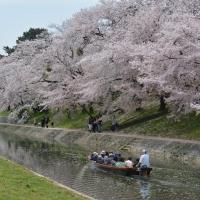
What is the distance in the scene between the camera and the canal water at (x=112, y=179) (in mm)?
24402

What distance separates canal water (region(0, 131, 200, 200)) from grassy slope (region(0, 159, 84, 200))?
2761 mm

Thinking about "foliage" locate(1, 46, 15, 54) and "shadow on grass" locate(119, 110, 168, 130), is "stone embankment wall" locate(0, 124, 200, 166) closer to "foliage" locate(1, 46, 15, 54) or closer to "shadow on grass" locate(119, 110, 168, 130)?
"shadow on grass" locate(119, 110, 168, 130)

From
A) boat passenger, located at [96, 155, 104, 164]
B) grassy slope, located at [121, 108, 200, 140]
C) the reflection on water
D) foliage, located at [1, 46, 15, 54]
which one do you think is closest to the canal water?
the reflection on water

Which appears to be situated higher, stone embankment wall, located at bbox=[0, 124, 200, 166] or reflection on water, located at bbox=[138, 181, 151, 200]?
stone embankment wall, located at bbox=[0, 124, 200, 166]

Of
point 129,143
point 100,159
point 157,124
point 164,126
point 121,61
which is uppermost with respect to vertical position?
point 121,61

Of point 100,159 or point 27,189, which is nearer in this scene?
point 27,189

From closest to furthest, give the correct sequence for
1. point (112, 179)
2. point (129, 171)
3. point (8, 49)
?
point (112, 179) → point (129, 171) → point (8, 49)

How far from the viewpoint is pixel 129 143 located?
4116cm

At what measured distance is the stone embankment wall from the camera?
34.2 meters

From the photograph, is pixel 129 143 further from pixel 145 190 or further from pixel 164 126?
pixel 145 190

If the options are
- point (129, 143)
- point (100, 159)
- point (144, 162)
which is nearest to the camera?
point (144, 162)

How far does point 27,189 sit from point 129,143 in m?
21.8

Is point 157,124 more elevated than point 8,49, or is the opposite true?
point 8,49

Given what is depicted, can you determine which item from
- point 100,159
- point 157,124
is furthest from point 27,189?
point 157,124
